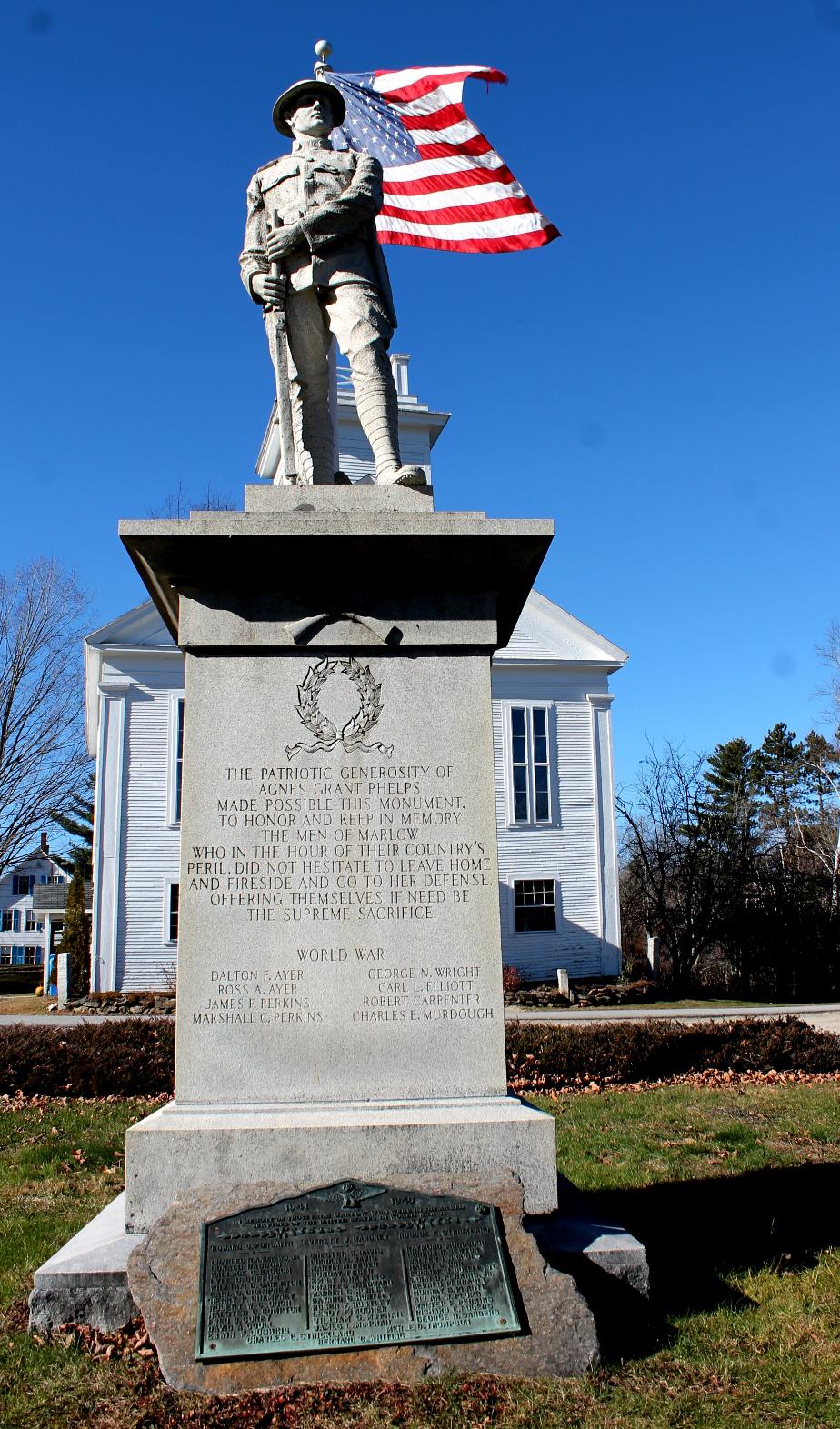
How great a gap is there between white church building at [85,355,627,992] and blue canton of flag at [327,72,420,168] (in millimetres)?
11942

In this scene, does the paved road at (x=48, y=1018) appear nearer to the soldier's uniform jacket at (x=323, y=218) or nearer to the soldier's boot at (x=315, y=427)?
the soldier's boot at (x=315, y=427)

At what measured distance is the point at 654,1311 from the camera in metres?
4.59

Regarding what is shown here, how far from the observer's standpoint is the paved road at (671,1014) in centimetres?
1958

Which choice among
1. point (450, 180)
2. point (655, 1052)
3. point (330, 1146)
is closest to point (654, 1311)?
point (330, 1146)

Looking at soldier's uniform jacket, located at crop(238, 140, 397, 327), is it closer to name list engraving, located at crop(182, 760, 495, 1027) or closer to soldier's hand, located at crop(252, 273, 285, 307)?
soldier's hand, located at crop(252, 273, 285, 307)

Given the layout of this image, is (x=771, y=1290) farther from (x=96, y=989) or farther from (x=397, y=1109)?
(x=96, y=989)

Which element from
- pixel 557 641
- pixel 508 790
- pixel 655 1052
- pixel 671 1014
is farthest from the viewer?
pixel 557 641

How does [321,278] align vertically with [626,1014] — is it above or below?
above

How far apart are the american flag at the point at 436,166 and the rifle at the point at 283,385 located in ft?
25.5

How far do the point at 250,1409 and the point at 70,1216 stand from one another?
325 centimetres

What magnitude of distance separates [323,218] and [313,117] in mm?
883

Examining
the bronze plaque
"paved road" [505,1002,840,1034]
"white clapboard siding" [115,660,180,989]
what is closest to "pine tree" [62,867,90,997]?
"white clapboard siding" [115,660,180,989]

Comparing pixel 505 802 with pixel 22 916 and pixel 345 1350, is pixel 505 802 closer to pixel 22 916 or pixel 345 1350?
pixel 345 1350

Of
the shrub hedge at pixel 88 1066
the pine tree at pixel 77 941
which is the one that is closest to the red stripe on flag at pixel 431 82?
the shrub hedge at pixel 88 1066
